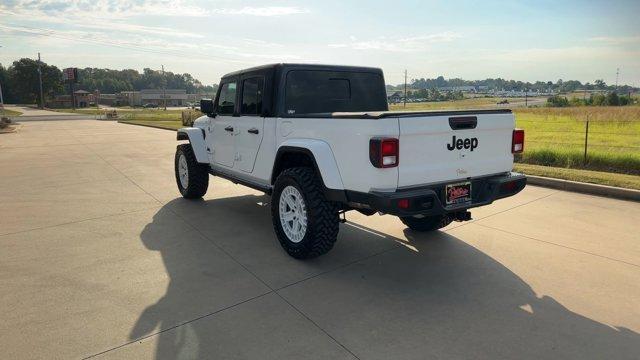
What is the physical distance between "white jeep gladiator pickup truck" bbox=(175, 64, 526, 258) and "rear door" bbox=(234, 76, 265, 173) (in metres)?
0.01

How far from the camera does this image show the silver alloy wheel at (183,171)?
7.05 meters

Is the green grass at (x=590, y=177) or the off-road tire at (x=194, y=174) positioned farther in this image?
the green grass at (x=590, y=177)

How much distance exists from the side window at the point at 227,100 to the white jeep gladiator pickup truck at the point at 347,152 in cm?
3

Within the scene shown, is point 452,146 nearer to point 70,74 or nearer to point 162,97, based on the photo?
point 70,74

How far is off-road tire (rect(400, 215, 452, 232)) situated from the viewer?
503 centimetres

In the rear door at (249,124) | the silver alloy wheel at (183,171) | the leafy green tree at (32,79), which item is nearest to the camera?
the rear door at (249,124)

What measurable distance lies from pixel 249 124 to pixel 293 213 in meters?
1.40

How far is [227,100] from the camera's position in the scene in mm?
5840

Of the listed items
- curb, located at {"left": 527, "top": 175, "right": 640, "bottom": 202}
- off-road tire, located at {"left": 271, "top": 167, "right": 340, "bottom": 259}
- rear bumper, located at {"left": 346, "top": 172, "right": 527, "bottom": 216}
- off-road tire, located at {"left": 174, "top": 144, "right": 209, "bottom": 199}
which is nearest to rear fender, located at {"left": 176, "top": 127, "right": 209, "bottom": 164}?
off-road tire, located at {"left": 174, "top": 144, "right": 209, "bottom": 199}

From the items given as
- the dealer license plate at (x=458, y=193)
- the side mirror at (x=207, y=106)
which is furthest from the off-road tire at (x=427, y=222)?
the side mirror at (x=207, y=106)

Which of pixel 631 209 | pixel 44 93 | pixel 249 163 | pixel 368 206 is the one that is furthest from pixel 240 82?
pixel 44 93

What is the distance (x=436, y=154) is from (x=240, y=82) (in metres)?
2.88

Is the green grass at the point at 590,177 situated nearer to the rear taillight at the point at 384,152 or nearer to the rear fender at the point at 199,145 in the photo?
the rear taillight at the point at 384,152

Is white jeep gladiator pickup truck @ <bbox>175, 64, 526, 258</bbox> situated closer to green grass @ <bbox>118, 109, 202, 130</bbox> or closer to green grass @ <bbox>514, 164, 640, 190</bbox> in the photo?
green grass @ <bbox>514, 164, 640, 190</bbox>
